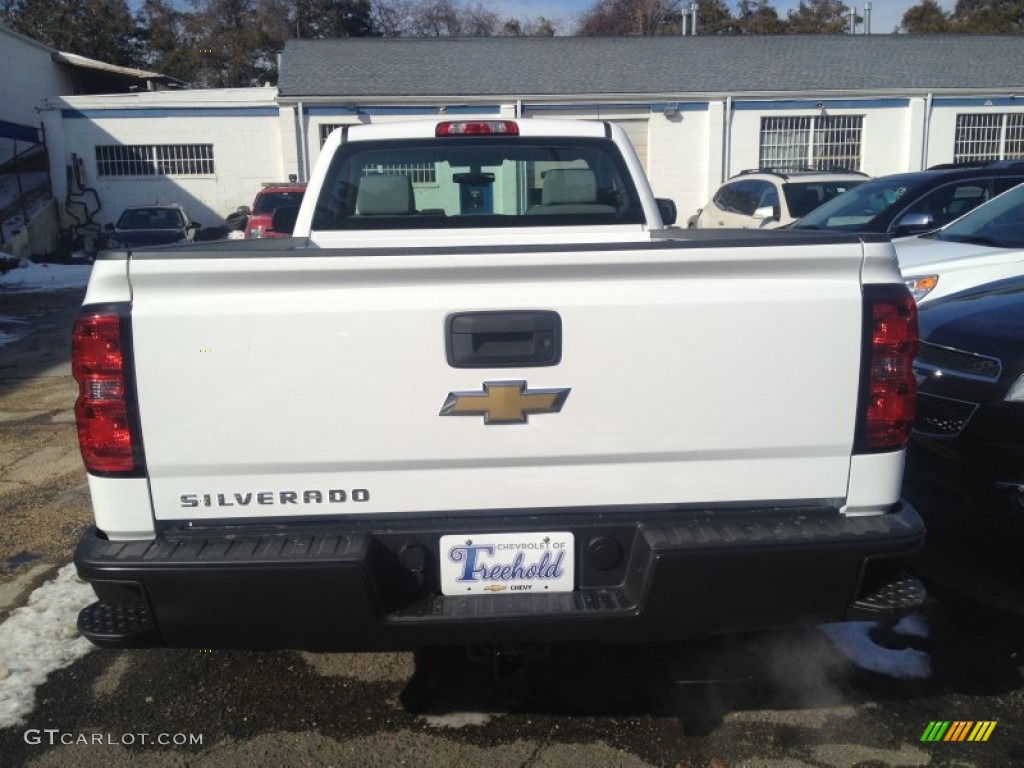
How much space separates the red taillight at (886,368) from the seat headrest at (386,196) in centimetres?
259

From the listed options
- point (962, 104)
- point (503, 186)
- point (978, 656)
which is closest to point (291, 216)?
point (503, 186)

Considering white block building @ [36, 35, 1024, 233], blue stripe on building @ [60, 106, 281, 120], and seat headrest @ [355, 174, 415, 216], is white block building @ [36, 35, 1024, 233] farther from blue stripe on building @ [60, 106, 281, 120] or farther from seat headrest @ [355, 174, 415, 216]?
seat headrest @ [355, 174, 415, 216]

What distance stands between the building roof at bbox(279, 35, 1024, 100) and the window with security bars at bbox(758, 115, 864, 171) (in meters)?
0.90

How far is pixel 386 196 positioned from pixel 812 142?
24.2 m

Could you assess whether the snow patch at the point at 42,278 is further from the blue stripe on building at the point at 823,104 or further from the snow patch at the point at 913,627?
the blue stripe on building at the point at 823,104

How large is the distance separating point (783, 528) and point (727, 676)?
47.1 inches

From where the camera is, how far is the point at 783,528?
8.68 ft

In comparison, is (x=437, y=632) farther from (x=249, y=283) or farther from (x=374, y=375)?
(x=249, y=283)

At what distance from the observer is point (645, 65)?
2709 centimetres

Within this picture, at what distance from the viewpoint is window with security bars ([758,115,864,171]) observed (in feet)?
84.7

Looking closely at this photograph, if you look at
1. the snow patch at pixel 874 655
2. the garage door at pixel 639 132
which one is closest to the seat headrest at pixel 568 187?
the snow patch at pixel 874 655

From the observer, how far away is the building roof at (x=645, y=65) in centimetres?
2539

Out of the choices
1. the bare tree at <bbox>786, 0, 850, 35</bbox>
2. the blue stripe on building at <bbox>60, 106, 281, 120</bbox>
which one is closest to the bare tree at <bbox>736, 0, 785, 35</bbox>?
the bare tree at <bbox>786, 0, 850, 35</bbox>

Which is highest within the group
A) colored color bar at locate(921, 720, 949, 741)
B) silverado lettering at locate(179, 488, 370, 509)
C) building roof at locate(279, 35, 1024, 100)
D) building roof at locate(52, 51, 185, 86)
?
building roof at locate(52, 51, 185, 86)
